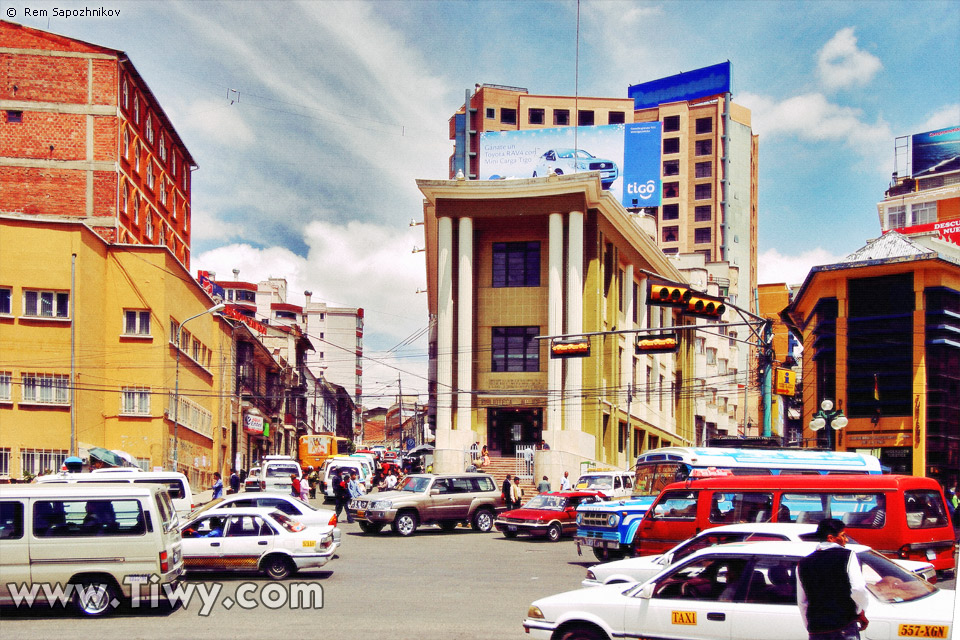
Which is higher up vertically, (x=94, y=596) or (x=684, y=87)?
(x=684, y=87)

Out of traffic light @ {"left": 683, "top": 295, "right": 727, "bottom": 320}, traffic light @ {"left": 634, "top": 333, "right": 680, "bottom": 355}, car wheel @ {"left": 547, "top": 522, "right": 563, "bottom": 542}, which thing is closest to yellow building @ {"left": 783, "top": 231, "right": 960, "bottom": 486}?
car wheel @ {"left": 547, "top": 522, "right": 563, "bottom": 542}

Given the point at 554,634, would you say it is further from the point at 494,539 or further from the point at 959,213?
the point at 959,213

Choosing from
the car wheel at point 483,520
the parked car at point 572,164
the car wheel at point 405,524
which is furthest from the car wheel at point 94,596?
the parked car at point 572,164

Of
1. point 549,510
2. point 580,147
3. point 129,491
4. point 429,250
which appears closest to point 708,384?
point 580,147

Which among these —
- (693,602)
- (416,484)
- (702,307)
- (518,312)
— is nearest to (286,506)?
(416,484)

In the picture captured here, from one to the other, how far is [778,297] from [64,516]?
88.0 meters

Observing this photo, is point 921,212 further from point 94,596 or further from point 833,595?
point 833,595

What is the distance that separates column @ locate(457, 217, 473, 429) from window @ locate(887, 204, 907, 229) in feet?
138

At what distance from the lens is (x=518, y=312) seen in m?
52.8

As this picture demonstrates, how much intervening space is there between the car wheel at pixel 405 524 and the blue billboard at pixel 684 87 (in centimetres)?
8322

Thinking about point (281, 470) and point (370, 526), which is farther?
point (281, 470)

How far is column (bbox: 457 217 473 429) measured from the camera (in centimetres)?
5166

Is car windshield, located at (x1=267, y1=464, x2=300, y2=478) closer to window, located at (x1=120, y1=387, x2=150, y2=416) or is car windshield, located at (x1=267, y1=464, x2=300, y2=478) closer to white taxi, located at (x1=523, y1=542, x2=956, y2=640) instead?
window, located at (x1=120, y1=387, x2=150, y2=416)

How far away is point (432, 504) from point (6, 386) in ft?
68.9
